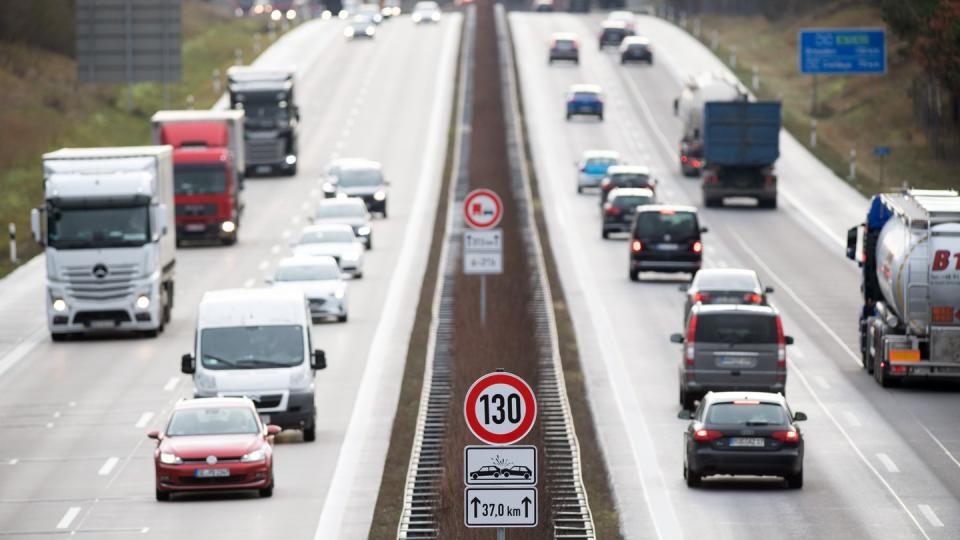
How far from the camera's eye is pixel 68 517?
2430 cm

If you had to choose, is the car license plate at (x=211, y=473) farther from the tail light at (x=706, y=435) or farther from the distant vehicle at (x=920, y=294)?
the distant vehicle at (x=920, y=294)

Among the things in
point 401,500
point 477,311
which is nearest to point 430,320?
point 477,311

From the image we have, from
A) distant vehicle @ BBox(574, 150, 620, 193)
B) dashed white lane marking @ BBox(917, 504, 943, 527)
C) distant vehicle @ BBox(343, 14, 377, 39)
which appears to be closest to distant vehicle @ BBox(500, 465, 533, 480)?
dashed white lane marking @ BBox(917, 504, 943, 527)

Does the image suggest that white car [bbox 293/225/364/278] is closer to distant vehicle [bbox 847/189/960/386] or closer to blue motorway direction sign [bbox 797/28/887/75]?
distant vehicle [bbox 847/189/960/386]

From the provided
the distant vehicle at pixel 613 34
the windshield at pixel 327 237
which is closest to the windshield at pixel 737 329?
the windshield at pixel 327 237

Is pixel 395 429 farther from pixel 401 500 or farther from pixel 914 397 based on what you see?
pixel 914 397

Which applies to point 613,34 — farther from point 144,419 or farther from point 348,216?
point 144,419

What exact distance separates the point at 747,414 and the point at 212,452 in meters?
6.32

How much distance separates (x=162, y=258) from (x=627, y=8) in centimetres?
11894

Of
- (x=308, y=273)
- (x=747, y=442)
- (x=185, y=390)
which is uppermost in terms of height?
(x=747, y=442)

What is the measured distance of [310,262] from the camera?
1709 inches

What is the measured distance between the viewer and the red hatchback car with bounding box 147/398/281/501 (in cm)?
2469

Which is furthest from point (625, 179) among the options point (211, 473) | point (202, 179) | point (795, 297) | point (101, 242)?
point (211, 473)

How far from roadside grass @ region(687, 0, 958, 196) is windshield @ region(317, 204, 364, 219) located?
67.9ft
